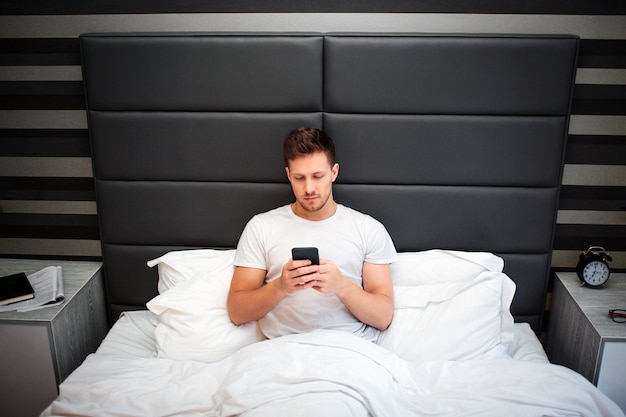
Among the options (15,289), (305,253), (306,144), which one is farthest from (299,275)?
(15,289)

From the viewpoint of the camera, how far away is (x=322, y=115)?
6.40 feet

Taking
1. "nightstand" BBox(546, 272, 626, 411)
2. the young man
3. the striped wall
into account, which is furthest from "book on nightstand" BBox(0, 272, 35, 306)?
"nightstand" BBox(546, 272, 626, 411)

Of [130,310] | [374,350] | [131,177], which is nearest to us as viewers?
[374,350]

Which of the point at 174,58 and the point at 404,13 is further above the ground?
the point at 404,13

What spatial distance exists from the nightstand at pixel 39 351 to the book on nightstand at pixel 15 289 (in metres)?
0.07

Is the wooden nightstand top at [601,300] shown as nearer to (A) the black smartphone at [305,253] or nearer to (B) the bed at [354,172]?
(B) the bed at [354,172]

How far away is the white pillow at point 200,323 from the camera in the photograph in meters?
1.77

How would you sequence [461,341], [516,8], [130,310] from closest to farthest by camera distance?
[461,341] < [516,8] < [130,310]

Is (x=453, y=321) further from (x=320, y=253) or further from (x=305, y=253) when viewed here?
(x=305, y=253)

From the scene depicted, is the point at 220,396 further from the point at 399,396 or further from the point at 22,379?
the point at 22,379

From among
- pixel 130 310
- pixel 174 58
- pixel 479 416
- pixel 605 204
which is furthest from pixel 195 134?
pixel 605 204

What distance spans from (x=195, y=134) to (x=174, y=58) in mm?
294

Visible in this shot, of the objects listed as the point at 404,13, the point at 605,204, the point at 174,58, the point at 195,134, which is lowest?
the point at 605,204

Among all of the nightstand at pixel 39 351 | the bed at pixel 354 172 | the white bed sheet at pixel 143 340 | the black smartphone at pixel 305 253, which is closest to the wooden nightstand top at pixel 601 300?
the bed at pixel 354 172
